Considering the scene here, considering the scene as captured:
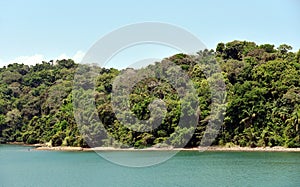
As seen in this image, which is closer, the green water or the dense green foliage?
the green water

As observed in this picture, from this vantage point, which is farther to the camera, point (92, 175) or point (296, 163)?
point (296, 163)

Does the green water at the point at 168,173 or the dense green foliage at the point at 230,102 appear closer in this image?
the green water at the point at 168,173

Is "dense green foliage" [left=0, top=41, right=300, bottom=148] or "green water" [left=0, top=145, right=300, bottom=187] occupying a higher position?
"dense green foliage" [left=0, top=41, right=300, bottom=148]

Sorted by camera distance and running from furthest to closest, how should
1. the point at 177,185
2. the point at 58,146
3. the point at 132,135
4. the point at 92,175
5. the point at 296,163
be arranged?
1. the point at 58,146
2. the point at 132,135
3. the point at 296,163
4. the point at 92,175
5. the point at 177,185

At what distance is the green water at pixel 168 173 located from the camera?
19.3m

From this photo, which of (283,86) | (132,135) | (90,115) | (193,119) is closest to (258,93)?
(283,86)

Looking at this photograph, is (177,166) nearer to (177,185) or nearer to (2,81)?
(177,185)

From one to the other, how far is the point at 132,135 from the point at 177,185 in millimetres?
20194

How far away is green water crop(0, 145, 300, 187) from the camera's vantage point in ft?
63.3

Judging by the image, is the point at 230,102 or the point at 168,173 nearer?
the point at 168,173

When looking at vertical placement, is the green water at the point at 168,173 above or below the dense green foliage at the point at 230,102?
below

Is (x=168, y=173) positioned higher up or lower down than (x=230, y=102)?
lower down

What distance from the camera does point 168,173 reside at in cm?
2208

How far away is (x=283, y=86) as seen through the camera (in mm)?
36438
